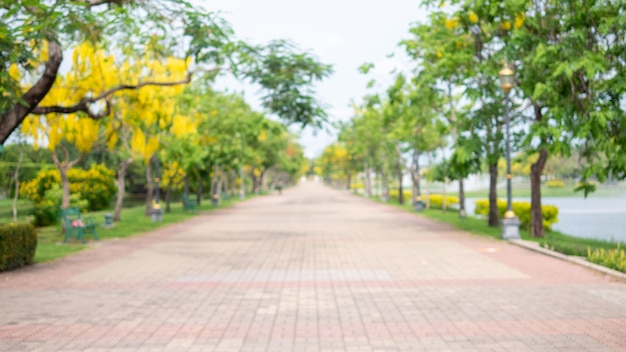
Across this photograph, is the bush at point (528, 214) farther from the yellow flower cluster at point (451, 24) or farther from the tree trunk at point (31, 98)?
the tree trunk at point (31, 98)

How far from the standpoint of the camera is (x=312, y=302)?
8.80 m

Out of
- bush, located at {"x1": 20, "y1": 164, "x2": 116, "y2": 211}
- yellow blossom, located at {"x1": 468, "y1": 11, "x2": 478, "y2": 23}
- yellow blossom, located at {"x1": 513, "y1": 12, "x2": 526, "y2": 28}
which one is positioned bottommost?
bush, located at {"x1": 20, "y1": 164, "x2": 116, "y2": 211}

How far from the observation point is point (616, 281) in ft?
33.7

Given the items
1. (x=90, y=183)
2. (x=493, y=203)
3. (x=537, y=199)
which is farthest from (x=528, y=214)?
(x=90, y=183)

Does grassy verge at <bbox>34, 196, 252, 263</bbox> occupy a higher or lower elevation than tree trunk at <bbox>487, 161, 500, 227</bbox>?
lower

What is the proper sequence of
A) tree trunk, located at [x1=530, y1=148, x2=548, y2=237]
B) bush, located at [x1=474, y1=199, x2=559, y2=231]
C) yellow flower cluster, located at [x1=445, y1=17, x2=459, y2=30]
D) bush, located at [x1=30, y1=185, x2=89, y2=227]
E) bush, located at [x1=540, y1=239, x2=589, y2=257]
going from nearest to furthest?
bush, located at [x1=540, y1=239, x2=589, y2=257] → tree trunk, located at [x1=530, y1=148, x2=548, y2=237] → yellow flower cluster, located at [x1=445, y1=17, x2=459, y2=30] → bush, located at [x1=474, y1=199, x2=559, y2=231] → bush, located at [x1=30, y1=185, x2=89, y2=227]

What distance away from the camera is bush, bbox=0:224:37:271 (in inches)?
464

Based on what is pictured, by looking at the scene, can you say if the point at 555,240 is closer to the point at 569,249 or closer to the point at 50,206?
the point at 569,249

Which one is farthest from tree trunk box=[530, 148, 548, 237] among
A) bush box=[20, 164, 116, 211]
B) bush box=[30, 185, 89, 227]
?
bush box=[20, 164, 116, 211]

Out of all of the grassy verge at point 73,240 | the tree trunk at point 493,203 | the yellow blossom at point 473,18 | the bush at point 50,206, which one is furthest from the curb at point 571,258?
the bush at point 50,206

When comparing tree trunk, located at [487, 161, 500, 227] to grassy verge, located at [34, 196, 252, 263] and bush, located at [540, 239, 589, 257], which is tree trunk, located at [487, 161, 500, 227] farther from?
grassy verge, located at [34, 196, 252, 263]

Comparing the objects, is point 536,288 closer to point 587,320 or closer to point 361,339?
point 587,320

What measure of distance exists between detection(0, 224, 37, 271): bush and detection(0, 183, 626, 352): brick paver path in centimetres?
45

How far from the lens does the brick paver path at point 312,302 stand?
665 cm
